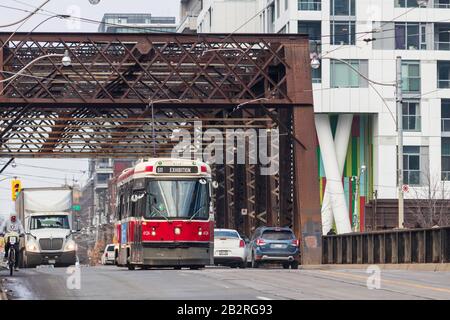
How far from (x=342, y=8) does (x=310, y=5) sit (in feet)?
7.72

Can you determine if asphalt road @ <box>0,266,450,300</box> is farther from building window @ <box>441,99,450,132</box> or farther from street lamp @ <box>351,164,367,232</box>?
building window @ <box>441,99,450,132</box>

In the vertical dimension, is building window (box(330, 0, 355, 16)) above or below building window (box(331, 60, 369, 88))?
above

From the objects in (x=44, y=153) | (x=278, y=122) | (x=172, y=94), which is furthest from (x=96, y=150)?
(x=278, y=122)

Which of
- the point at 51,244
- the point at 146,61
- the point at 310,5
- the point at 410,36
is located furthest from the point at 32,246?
the point at 410,36

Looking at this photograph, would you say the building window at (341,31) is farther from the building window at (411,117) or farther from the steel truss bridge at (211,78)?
the steel truss bridge at (211,78)

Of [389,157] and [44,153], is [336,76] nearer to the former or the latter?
[389,157]

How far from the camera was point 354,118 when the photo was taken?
9225 cm

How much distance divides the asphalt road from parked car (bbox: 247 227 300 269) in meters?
15.6

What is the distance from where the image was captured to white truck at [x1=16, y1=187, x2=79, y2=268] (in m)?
54.2

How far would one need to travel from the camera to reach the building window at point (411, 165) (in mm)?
90500

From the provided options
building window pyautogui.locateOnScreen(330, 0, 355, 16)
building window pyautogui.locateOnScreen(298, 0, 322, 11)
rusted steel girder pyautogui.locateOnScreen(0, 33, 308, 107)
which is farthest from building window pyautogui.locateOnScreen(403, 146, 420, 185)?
rusted steel girder pyautogui.locateOnScreen(0, 33, 308, 107)

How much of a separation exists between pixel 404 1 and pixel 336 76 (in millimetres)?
7608

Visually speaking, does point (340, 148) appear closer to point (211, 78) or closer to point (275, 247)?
point (211, 78)

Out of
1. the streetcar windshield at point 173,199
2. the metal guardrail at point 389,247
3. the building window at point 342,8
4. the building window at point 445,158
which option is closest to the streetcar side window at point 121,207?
the streetcar windshield at point 173,199
